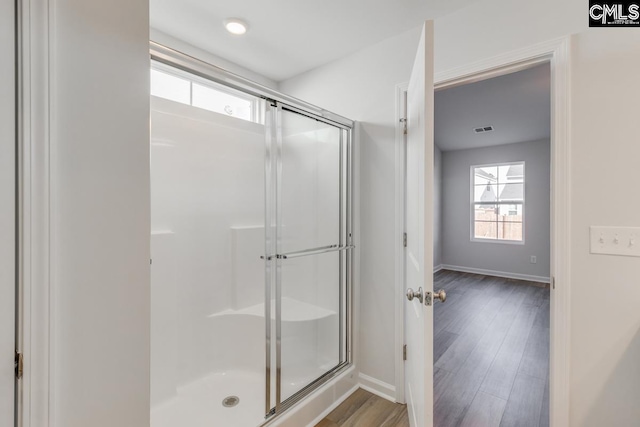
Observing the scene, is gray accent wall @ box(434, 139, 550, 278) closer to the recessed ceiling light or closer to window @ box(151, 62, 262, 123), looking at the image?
window @ box(151, 62, 262, 123)

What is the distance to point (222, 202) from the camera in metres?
2.34

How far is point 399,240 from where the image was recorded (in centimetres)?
207

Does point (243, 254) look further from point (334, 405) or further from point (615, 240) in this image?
point (615, 240)

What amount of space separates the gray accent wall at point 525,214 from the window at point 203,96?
15.7 ft

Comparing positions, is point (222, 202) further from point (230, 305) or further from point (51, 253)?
point (51, 253)

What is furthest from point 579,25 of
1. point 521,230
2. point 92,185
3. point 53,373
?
point 521,230

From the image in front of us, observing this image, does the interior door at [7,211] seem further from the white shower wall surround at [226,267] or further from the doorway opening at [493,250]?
the doorway opening at [493,250]

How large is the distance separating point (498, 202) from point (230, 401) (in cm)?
562

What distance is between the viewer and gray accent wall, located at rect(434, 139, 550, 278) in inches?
204

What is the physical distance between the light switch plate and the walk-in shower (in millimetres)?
1355

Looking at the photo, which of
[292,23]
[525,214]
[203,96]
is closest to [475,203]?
[525,214]

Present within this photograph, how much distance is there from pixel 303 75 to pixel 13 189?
240 centimetres

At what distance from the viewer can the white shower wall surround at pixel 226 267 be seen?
1931 mm

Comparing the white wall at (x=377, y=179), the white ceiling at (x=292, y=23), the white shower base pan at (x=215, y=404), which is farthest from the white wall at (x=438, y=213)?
the white shower base pan at (x=215, y=404)
